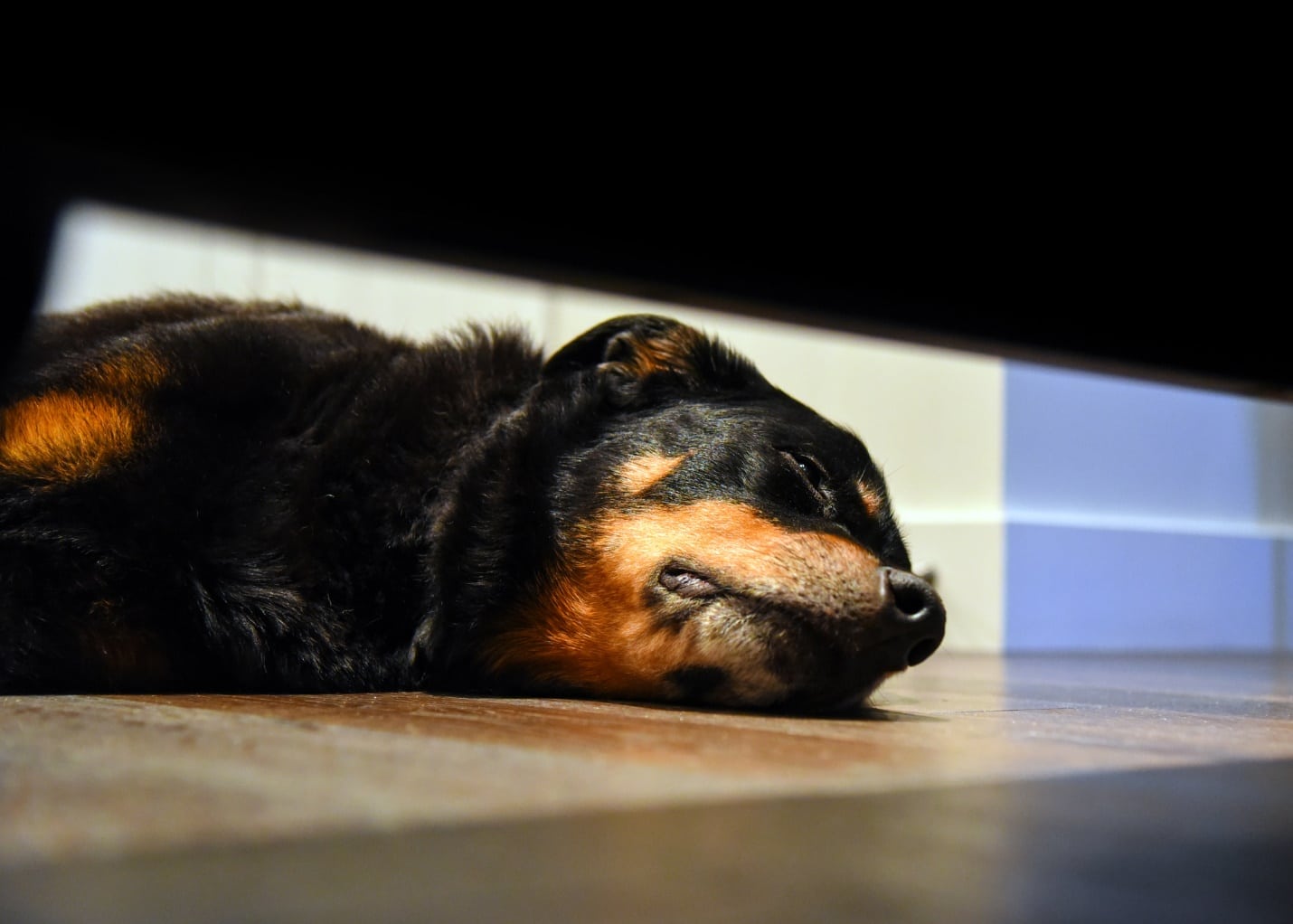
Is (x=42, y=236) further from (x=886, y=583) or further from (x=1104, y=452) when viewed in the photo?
(x=1104, y=452)

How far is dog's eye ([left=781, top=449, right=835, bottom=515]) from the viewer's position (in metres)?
2.19

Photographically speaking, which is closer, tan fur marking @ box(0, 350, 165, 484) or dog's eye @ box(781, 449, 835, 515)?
tan fur marking @ box(0, 350, 165, 484)

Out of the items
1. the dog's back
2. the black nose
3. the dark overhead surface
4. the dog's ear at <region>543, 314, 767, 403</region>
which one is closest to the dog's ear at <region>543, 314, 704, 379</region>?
the dog's ear at <region>543, 314, 767, 403</region>

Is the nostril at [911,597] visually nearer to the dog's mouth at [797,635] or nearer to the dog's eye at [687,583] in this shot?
the dog's mouth at [797,635]

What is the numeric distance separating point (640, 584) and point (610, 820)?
111cm

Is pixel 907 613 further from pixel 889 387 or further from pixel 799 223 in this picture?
pixel 889 387

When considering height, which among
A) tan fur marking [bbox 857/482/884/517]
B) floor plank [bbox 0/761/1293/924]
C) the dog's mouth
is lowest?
floor plank [bbox 0/761/1293/924]

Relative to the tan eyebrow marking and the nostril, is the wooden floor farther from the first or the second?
the tan eyebrow marking

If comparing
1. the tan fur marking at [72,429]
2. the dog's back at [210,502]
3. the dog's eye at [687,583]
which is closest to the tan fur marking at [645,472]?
the dog's eye at [687,583]

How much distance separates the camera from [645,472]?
7.15 ft

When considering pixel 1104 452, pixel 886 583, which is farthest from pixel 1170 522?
pixel 886 583

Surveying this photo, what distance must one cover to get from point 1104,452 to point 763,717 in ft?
12.7

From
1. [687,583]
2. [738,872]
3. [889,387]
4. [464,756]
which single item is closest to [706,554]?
[687,583]

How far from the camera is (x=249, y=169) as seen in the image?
28.7 inches
